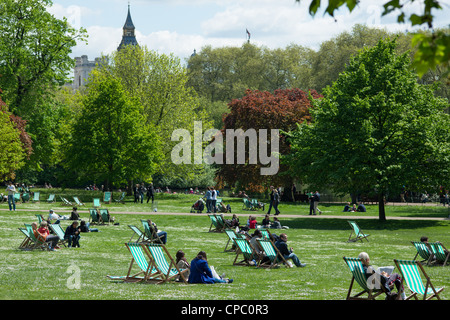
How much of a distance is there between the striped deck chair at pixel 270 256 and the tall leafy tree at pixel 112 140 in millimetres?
35507

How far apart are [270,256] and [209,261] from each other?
1986 mm

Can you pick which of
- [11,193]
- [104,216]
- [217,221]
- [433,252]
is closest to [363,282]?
[433,252]

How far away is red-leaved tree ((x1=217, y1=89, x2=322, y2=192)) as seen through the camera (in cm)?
5372

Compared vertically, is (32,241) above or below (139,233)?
above

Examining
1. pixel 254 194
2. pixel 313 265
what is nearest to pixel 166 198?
pixel 254 194

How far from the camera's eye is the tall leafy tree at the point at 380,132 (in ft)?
107

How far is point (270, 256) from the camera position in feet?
57.4

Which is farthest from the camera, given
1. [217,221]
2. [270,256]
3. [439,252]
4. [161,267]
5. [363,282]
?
[217,221]

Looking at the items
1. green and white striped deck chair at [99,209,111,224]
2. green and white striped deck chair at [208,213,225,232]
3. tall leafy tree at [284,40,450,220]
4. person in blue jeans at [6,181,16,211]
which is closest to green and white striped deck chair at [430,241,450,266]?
green and white striped deck chair at [208,213,225,232]

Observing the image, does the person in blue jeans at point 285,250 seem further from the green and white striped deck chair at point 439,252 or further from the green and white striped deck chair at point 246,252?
the green and white striped deck chair at point 439,252

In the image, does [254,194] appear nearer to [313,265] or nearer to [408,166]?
[408,166]

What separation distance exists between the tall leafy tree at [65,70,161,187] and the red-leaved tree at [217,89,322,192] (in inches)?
281

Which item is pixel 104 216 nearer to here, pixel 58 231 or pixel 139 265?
pixel 58 231

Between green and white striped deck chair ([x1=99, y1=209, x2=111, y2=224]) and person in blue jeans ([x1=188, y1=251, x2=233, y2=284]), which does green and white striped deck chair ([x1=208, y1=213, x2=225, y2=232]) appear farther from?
person in blue jeans ([x1=188, y1=251, x2=233, y2=284])
